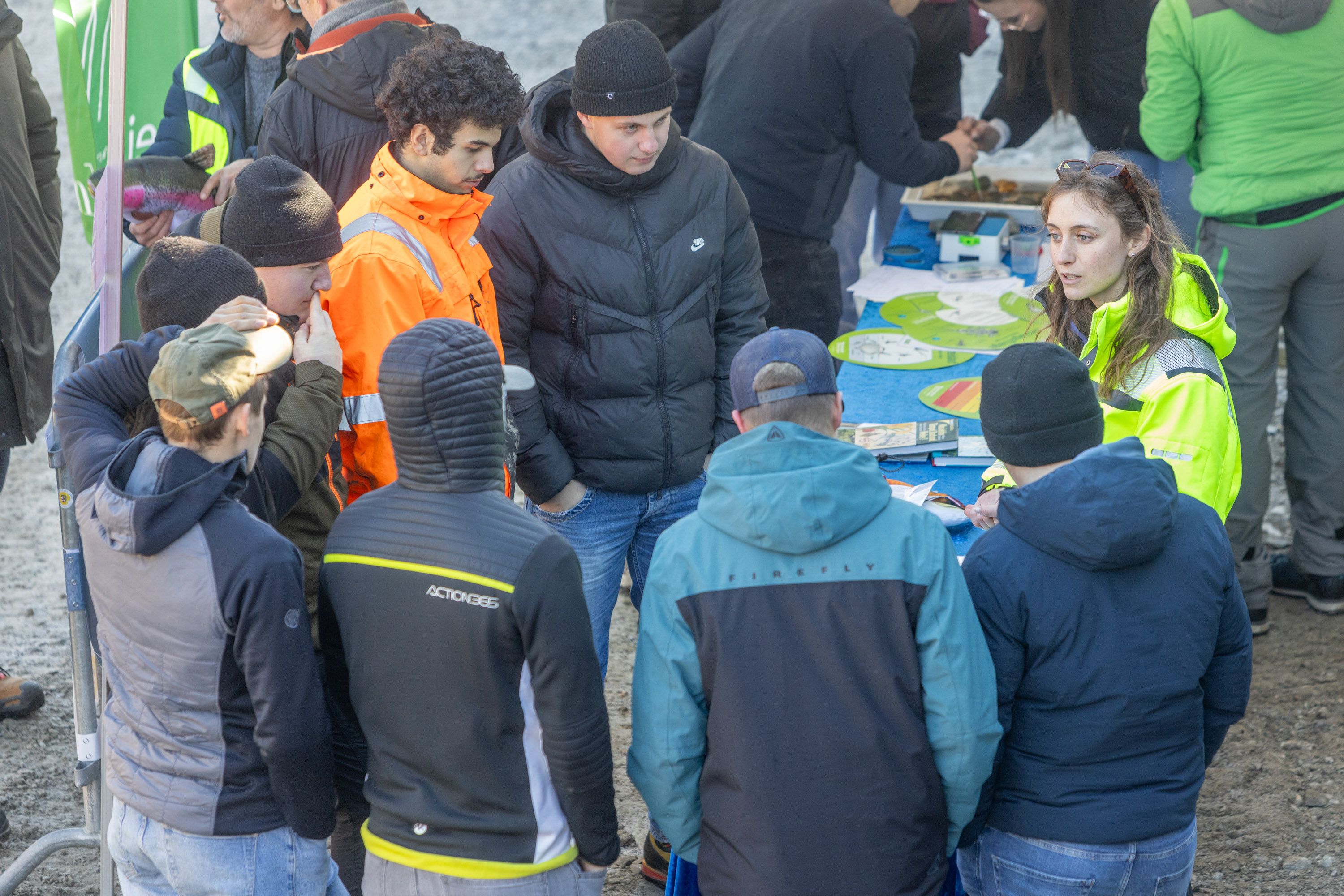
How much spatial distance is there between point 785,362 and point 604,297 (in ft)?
3.15

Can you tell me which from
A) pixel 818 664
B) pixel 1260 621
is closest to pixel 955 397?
pixel 1260 621

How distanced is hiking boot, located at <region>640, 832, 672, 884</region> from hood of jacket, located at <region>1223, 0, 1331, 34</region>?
2.95m

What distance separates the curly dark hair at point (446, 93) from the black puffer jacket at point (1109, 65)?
110 inches

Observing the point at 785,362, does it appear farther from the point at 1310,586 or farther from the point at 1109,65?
the point at 1109,65

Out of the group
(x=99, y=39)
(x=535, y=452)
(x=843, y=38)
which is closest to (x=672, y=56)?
(x=843, y=38)

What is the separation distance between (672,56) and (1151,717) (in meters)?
3.29

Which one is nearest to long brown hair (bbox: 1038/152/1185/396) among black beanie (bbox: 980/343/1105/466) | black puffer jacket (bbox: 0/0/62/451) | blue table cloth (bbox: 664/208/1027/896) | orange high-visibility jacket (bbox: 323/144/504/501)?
blue table cloth (bbox: 664/208/1027/896)

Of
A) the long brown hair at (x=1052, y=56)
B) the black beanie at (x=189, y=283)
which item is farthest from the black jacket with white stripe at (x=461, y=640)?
the long brown hair at (x=1052, y=56)

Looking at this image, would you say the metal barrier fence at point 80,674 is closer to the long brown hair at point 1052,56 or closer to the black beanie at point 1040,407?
the black beanie at point 1040,407

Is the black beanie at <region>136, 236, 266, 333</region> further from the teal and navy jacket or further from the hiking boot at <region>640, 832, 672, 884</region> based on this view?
the hiking boot at <region>640, 832, 672, 884</region>

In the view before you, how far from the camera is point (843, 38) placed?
4062mm

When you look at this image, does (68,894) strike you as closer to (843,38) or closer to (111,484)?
(111,484)

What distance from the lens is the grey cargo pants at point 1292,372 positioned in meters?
4.02

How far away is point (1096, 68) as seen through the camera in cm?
468
